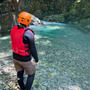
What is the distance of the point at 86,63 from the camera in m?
5.85

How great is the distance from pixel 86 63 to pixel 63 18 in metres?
18.3

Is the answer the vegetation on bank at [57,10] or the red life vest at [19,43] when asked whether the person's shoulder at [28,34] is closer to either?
the red life vest at [19,43]

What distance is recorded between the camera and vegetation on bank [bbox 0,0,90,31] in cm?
1528

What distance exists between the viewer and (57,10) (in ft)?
88.3

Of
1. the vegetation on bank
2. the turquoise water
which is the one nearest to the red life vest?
the turquoise water

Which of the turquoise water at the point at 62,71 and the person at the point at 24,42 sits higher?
the person at the point at 24,42

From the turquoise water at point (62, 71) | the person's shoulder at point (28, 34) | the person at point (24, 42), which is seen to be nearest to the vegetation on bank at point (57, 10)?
the turquoise water at point (62, 71)

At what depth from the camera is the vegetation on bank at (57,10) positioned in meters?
15.3

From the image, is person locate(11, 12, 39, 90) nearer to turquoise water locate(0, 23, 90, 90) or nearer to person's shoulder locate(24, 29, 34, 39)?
person's shoulder locate(24, 29, 34, 39)

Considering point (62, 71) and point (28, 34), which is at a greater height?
point (28, 34)

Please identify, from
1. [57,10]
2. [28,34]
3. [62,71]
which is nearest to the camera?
[28,34]

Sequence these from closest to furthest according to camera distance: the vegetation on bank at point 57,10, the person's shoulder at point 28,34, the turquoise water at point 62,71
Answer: the person's shoulder at point 28,34 → the turquoise water at point 62,71 → the vegetation on bank at point 57,10

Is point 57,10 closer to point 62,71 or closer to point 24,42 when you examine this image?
point 62,71

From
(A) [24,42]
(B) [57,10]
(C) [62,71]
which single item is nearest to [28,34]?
(A) [24,42]
